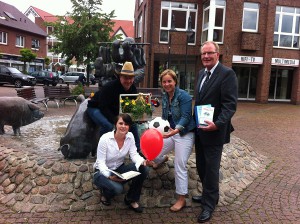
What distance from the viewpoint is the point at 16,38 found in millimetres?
39781

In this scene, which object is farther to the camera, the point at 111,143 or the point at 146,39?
the point at 146,39

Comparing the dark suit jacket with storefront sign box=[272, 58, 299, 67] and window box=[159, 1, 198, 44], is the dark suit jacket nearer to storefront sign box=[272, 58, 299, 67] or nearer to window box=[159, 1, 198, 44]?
window box=[159, 1, 198, 44]

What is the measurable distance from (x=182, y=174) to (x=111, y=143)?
102cm

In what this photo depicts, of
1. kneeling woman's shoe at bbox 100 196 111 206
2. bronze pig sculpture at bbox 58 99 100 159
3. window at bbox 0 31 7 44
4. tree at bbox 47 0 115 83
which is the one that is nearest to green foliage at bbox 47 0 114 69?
tree at bbox 47 0 115 83

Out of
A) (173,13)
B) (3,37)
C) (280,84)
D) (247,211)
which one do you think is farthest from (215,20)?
(3,37)

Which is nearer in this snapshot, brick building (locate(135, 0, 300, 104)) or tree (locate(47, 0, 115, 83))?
tree (locate(47, 0, 115, 83))

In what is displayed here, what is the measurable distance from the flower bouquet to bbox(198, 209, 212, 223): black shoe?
4.74 ft

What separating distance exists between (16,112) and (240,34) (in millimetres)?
17526

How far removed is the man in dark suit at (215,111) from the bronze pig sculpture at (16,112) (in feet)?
13.0

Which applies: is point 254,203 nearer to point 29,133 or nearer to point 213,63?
point 213,63

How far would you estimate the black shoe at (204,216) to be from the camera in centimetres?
391

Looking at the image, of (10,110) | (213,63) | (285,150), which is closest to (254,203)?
(213,63)

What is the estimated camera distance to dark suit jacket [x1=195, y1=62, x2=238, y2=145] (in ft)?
11.8

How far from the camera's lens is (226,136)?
12.8 ft
